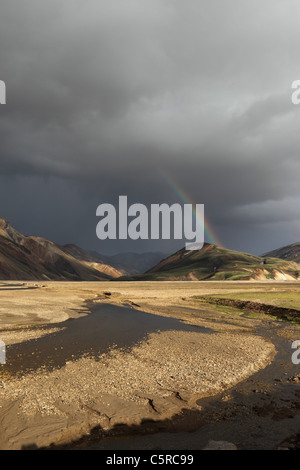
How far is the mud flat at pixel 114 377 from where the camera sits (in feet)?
45.8

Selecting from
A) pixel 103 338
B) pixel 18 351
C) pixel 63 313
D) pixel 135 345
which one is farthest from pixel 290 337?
pixel 63 313

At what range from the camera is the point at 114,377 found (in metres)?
20.0

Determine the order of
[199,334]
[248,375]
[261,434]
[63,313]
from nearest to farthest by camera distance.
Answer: [261,434] → [248,375] → [199,334] → [63,313]

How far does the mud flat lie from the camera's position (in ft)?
45.8

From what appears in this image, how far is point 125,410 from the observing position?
1555 cm

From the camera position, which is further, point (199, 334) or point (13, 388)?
point (199, 334)

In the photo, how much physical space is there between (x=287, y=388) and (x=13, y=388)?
1900 cm

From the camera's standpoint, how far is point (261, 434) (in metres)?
13.6
